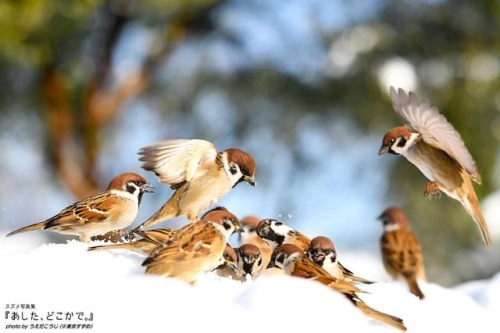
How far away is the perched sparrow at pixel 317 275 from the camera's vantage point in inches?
80.4

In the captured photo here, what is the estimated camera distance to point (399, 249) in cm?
393

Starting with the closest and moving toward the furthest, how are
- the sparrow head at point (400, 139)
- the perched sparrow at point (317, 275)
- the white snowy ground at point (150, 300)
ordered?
the white snowy ground at point (150, 300), the perched sparrow at point (317, 275), the sparrow head at point (400, 139)

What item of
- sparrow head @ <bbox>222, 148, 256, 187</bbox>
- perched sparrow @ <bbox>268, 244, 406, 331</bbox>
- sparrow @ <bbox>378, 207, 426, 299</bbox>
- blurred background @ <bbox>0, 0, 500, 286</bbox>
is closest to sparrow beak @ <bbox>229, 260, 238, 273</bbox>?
perched sparrow @ <bbox>268, 244, 406, 331</bbox>

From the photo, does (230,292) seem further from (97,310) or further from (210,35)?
(210,35)

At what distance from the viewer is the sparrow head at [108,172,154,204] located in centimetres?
254

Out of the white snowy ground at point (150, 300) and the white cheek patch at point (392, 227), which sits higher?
the white cheek patch at point (392, 227)

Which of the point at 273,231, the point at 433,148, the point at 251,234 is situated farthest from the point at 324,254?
the point at 251,234

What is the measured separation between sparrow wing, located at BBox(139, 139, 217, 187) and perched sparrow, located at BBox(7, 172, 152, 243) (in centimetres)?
20

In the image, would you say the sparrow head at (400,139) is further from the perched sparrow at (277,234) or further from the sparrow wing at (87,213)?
the sparrow wing at (87,213)

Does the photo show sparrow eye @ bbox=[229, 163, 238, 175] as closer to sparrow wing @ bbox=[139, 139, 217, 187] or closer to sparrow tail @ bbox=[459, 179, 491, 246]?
sparrow wing @ bbox=[139, 139, 217, 187]

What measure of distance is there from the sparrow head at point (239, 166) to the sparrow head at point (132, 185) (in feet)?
1.10

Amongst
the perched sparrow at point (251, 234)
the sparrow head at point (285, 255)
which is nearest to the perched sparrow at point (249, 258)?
the sparrow head at point (285, 255)

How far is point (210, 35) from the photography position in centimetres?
1144

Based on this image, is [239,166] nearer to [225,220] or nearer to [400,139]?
[225,220]
